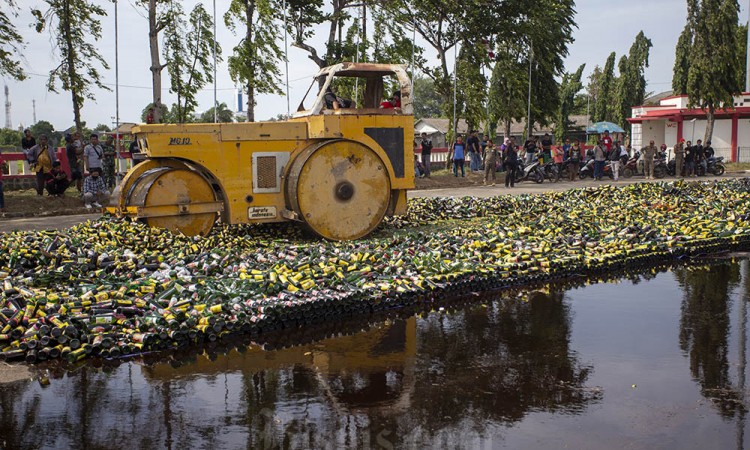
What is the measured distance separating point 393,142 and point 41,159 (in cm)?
1134

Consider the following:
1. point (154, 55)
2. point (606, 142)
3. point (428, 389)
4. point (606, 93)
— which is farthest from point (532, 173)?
point (606, 93)

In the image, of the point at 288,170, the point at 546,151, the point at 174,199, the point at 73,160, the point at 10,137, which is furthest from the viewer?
the point at 10,137

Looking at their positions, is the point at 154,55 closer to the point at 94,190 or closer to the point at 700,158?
the point at 94,190

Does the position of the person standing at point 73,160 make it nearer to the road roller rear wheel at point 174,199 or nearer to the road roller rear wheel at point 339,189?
the road roller rear wheel at point 174,199

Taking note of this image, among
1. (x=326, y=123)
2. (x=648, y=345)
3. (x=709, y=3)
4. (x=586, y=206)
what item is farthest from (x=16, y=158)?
(x=709, y=3)

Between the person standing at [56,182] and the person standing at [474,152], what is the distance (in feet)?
50.8

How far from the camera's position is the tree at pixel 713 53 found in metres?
36.1

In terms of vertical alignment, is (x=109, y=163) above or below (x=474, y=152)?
below

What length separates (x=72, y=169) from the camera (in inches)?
834

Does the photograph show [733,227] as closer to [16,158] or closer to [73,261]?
[73,261]

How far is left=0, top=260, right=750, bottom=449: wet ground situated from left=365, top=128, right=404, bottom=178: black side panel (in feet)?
16.0

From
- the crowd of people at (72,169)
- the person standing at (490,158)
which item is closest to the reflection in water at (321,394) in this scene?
the crowd of people at (72,169)

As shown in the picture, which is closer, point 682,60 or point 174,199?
point 174,199

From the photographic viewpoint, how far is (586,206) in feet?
51.3
